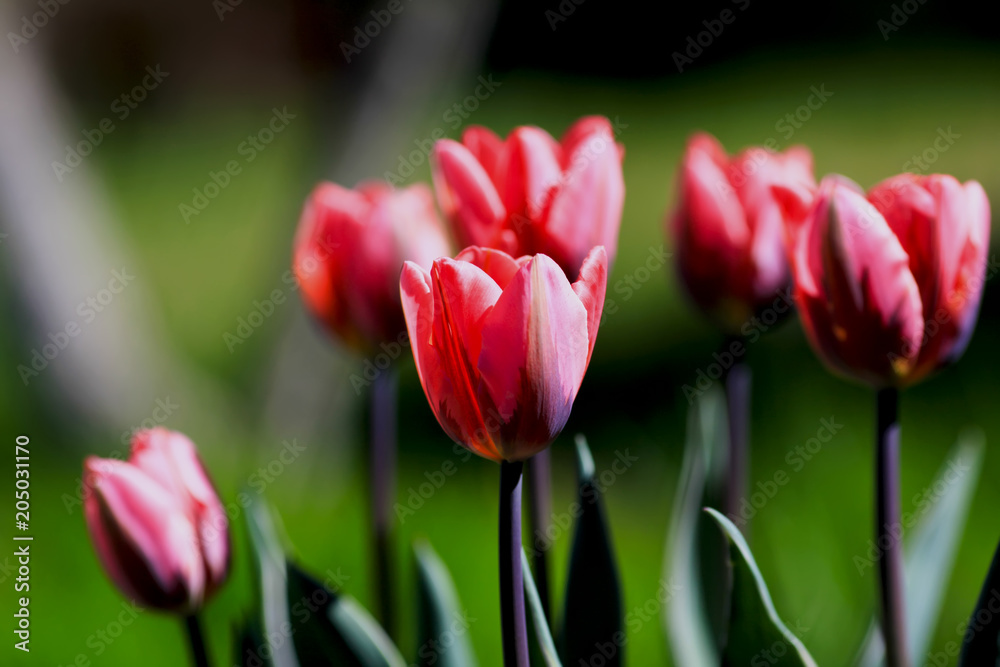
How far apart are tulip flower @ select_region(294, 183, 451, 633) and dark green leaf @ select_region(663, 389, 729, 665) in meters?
0.21

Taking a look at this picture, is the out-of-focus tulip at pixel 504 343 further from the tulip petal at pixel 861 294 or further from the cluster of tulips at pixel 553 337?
the tulip petal at pixel 861 294

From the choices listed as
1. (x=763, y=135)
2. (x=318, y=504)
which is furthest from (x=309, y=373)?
(x=763, y=135)

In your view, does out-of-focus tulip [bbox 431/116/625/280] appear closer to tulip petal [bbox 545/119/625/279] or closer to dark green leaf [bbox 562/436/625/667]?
tulip petal [bbox 545/119/625/279]

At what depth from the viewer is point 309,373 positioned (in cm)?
149

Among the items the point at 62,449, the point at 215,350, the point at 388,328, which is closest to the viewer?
the point at 388,328

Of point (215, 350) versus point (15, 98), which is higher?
point (15, 98)

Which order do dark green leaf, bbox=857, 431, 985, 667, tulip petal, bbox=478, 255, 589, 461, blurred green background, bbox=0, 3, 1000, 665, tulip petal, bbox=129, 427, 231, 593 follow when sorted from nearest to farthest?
tulip petal, bbox=478, 255, 589, 461 → tulip petal, bbox=129, 427, 231, 593 → dark green leaf, bbox=857, 431, 985, 667 → blurred green background, bbox=0, 3, 1000, 665

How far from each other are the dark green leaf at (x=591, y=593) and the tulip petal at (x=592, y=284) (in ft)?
0.41

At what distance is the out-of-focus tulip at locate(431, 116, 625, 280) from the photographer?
57cm

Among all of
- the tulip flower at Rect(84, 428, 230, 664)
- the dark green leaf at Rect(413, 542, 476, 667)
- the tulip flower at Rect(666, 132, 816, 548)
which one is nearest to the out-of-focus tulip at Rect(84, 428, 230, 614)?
the tulip flower at Rect(84, 428, 230, 664)

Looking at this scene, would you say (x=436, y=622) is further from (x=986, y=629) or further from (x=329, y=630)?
(x=986, y=629)

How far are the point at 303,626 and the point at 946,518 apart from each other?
0.43 m

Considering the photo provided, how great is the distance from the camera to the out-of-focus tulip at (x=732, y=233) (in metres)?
0.62

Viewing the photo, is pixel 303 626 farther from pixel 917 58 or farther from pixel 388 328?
pixel 917 58
